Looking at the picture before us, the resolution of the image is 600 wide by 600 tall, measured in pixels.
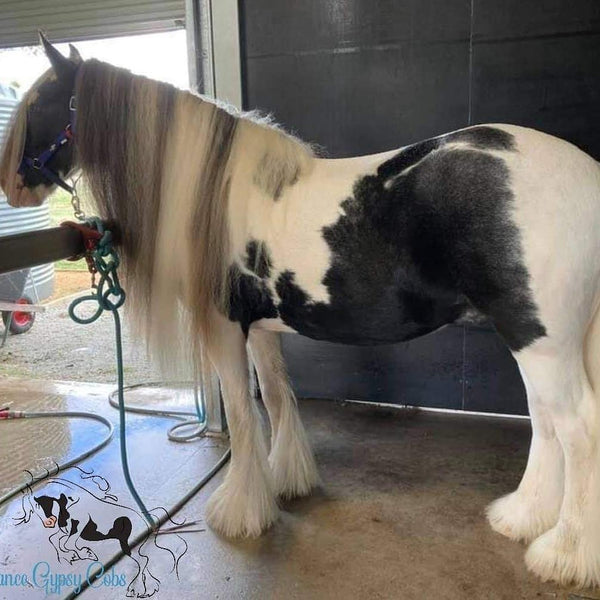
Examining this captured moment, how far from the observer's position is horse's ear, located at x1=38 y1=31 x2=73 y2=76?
1439 millimetres

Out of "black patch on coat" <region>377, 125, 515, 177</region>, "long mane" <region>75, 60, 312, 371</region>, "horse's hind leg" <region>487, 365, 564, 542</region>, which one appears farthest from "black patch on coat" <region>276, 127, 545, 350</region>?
"horse's hind leg" <region>487, 365, 564, 542</region>

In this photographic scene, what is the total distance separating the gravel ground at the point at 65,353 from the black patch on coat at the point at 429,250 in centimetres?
183

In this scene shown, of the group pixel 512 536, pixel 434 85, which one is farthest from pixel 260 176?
pixel 512 536

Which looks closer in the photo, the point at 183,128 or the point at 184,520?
the point at 183,128

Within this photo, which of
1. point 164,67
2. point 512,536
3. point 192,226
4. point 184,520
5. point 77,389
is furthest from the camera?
point 77,389

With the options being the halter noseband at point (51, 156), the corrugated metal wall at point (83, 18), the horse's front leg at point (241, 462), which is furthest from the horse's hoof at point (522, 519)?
the corrugated metal wall at point (83, 18)

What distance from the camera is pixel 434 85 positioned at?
2166 millimetres

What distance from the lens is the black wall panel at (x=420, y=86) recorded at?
2008 millimetres

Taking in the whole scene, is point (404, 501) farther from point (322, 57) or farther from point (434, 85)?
point (322, 57)

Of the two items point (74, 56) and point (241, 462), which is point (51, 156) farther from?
point (241, 462)

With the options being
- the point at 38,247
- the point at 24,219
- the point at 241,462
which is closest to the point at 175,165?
the point at 38,247

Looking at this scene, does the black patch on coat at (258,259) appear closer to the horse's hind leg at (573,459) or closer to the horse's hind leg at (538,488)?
the horse's hind leg at (573,459)

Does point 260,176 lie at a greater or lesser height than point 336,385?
greater

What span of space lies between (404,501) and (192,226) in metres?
1.11
